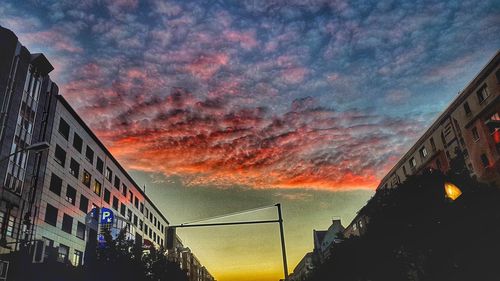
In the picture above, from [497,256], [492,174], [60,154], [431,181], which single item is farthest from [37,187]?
[492,174]

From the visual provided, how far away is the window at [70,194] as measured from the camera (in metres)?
41.9

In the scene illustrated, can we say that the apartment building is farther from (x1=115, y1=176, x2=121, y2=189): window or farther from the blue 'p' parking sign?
(x1=115, y1=176, x2=121, y2=189): window

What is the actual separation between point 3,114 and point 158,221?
2395 inches

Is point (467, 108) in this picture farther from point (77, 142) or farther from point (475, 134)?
point (77, 142)

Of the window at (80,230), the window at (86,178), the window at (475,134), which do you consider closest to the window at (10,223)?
the window at (80,230)

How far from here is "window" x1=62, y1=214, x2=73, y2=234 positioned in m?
40.6

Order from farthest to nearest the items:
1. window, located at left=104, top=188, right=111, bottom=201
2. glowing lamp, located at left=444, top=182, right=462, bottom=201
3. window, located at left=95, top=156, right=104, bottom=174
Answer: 1. window, located at left=104, top=188, right=111, bottom=201
2. window, located at left=95, top=156, right=104, bottom=174
3. glowing lamp, located at left=444, top=182, right=462, bottom=201

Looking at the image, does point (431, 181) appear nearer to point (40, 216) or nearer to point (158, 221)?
point (40, 216)

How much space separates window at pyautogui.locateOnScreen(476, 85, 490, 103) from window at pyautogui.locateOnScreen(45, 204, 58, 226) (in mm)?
43916

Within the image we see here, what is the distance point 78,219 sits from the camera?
144 feet

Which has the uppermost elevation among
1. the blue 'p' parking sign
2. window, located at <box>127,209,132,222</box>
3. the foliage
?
window, located at <box>127,209,132,222</box>

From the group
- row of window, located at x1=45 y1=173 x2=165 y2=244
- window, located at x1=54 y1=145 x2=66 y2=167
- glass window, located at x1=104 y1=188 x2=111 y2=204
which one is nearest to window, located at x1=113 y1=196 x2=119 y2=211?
row of window, located at x1=45 y1=173 x2=165 y2=244

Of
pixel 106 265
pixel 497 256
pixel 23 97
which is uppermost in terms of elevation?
pixel 23 97

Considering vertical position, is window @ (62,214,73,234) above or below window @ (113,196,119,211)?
below
